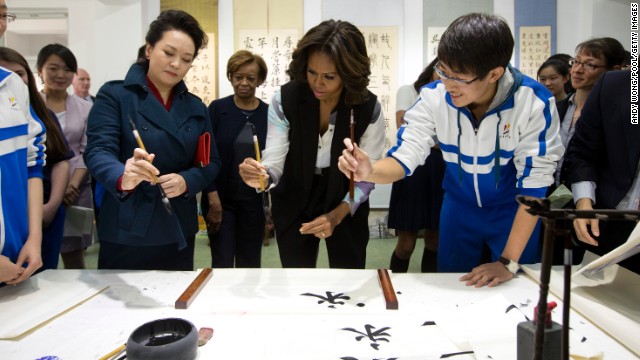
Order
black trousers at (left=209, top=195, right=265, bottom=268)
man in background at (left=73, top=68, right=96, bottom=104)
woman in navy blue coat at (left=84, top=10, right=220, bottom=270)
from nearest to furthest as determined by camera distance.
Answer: woman in navy blue coat at (left=84, top=10, right=220, bottom=270) → black trousers at (left=209, top=195, right=265, bottom=268) → man in background at (left=73, top=68, right=96, bottom=104)

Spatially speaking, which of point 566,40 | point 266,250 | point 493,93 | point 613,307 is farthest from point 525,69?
point 613,307

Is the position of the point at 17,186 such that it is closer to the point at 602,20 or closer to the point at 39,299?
the point at 39,299

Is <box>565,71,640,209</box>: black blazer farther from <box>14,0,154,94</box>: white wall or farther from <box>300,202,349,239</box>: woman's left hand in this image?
<box>14,0,154,94</box>: white wall

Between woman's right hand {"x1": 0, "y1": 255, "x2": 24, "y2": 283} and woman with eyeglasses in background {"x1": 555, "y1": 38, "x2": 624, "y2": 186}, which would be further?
woman with eyeglasses in background {"x1": 555, "y1": 38, "x2": 624, "y2": 186}

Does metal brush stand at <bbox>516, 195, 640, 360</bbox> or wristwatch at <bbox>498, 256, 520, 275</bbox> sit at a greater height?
metal brush stand at <bbox>516, 195, 640, 360</bbox>

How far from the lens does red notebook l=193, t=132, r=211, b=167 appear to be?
1.69 m

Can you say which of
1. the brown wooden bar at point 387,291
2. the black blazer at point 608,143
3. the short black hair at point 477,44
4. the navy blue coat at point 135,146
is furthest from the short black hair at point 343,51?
the black blazer at point 608,143

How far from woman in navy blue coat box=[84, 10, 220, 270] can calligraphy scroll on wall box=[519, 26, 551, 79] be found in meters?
3.73

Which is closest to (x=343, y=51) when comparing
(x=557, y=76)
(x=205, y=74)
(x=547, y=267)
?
(x=547, y=267)

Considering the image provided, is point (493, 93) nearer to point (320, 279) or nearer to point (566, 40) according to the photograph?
point (320, 279)

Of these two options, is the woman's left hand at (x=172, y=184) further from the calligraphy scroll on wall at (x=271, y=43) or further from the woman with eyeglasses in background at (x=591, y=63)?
the calligraphy scroll on wall at (x=271, y=43)

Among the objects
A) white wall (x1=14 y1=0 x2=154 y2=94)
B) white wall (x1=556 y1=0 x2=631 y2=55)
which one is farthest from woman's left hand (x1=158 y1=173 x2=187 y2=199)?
white wall (x1=556 y1=0 x2=631 y2=55)

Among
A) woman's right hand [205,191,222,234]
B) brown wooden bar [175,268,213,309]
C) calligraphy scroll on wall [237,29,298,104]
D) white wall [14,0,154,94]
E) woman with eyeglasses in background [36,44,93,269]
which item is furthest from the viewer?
calligraphy scroll on wall [237,29,298,104]

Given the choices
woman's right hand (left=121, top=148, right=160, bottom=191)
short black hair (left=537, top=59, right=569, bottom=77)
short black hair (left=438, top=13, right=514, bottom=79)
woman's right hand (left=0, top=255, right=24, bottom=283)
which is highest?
short black hair (left=537, top=59, right=569, bottom=77)
